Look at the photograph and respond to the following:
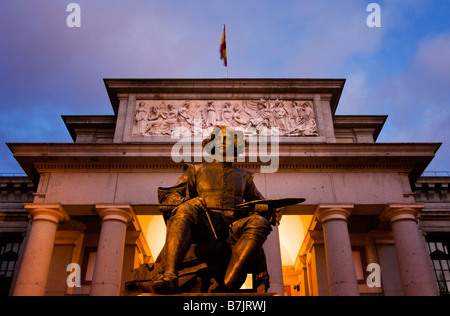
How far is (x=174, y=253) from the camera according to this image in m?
4.82

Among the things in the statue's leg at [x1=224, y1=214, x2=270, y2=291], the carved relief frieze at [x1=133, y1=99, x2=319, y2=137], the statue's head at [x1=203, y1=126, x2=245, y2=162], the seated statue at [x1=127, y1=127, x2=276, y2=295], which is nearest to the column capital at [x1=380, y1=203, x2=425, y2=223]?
the carved relief frieze at [x1=133, y1=99, x2=319, y2=137]

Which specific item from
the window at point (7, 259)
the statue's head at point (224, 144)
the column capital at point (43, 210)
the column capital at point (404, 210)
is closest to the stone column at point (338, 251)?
the column capital at point (404, 210)

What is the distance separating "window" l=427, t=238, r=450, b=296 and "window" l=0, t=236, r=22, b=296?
2378cm

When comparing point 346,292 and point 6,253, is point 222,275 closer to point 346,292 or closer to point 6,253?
point 346,292

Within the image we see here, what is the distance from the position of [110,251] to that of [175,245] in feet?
45.5

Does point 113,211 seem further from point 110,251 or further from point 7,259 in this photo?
point 7,259

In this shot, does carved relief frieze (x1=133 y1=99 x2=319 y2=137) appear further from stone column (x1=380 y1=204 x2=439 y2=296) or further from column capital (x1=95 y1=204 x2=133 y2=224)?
stone column (x1=380 y1=204 x2=439 y2=296)

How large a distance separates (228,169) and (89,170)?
15.0 meters

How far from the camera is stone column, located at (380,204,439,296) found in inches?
673

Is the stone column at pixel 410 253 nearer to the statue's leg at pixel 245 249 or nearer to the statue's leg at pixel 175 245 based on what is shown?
the statue's leg at pixel 245 249

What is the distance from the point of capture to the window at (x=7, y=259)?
77.4 feet

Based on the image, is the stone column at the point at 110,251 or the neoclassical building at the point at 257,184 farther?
the neoclassical building at the point at 257,184

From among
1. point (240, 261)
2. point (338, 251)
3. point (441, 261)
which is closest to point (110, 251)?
point (338, 251)
